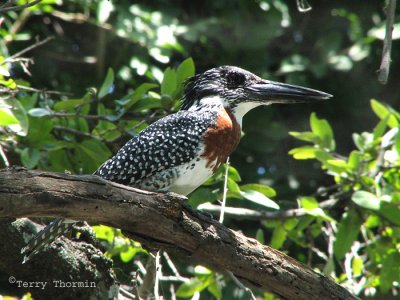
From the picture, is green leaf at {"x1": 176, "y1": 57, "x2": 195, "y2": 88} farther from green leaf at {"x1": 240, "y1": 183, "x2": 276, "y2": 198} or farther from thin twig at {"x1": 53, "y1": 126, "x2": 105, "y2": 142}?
green leaf at {"x1": 240, "y1": 183, "x2": 276, "y2": 198}

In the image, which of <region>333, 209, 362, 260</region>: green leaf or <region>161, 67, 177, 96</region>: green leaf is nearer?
<region>161, 67, 177, 96</region>: green leaf

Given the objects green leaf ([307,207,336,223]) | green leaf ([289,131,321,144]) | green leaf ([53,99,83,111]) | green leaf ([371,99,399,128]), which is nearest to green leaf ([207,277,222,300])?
green leaf ([307,207,336,223])

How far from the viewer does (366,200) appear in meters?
4.24

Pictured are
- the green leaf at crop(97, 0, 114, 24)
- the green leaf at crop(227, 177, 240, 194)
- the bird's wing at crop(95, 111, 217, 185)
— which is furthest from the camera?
the green leaf at crop(97, 0, 114, 24)

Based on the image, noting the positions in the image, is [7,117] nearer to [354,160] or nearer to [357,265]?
[354,160]

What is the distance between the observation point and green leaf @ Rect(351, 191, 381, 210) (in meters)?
4.21

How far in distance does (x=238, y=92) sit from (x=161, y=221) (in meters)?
1.50

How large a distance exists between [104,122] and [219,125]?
913 millimetres

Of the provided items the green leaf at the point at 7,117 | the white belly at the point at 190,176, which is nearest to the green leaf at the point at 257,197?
the white belly at the point at 190,176

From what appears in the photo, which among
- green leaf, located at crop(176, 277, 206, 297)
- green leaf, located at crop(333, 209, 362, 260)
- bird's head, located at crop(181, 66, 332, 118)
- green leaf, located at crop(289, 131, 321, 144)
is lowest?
green leaf, located at crop(176, 277, 206, 297)

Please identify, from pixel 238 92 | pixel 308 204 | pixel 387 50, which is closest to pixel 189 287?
pixel 308 204

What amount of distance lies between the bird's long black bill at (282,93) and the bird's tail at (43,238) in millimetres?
1543

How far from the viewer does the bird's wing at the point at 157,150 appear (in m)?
3.85

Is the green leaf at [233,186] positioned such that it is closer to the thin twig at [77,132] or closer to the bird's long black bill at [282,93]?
the bird's long black bill at [282,93]
